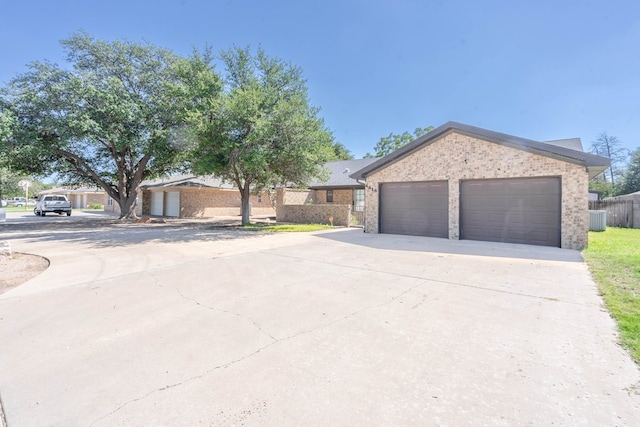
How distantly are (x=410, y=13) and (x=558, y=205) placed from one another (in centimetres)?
889

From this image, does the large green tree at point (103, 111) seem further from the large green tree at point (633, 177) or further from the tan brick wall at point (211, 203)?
the large green tree at point (633, 177)

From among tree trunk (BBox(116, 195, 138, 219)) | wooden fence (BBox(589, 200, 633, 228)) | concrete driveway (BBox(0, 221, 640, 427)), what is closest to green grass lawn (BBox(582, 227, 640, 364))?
concrete driveway (BBox(0, 221, 640, 427))

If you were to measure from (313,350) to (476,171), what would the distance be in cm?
1101

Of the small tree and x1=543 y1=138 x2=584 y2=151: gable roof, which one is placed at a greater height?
the small tree

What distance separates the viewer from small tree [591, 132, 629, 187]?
41625mm

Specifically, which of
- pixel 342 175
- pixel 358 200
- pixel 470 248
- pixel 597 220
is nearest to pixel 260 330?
pixel 470 248

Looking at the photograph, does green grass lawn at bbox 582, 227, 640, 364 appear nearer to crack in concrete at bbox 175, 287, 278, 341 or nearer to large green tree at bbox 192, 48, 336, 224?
crack in concrete at bbox 175, 287, 278, 341

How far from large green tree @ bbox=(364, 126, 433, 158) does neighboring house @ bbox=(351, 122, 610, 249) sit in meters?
30.9

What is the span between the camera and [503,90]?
15.7 meters

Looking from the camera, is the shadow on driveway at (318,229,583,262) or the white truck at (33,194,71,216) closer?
the shadow on driveway at (318,229,583,262)

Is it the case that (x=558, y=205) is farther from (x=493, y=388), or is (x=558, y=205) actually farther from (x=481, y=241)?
(x=493, y=388)

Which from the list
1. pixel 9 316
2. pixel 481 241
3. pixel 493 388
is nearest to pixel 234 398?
pixel 493 388

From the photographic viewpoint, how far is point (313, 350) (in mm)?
3205

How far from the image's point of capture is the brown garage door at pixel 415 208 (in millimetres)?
12727
